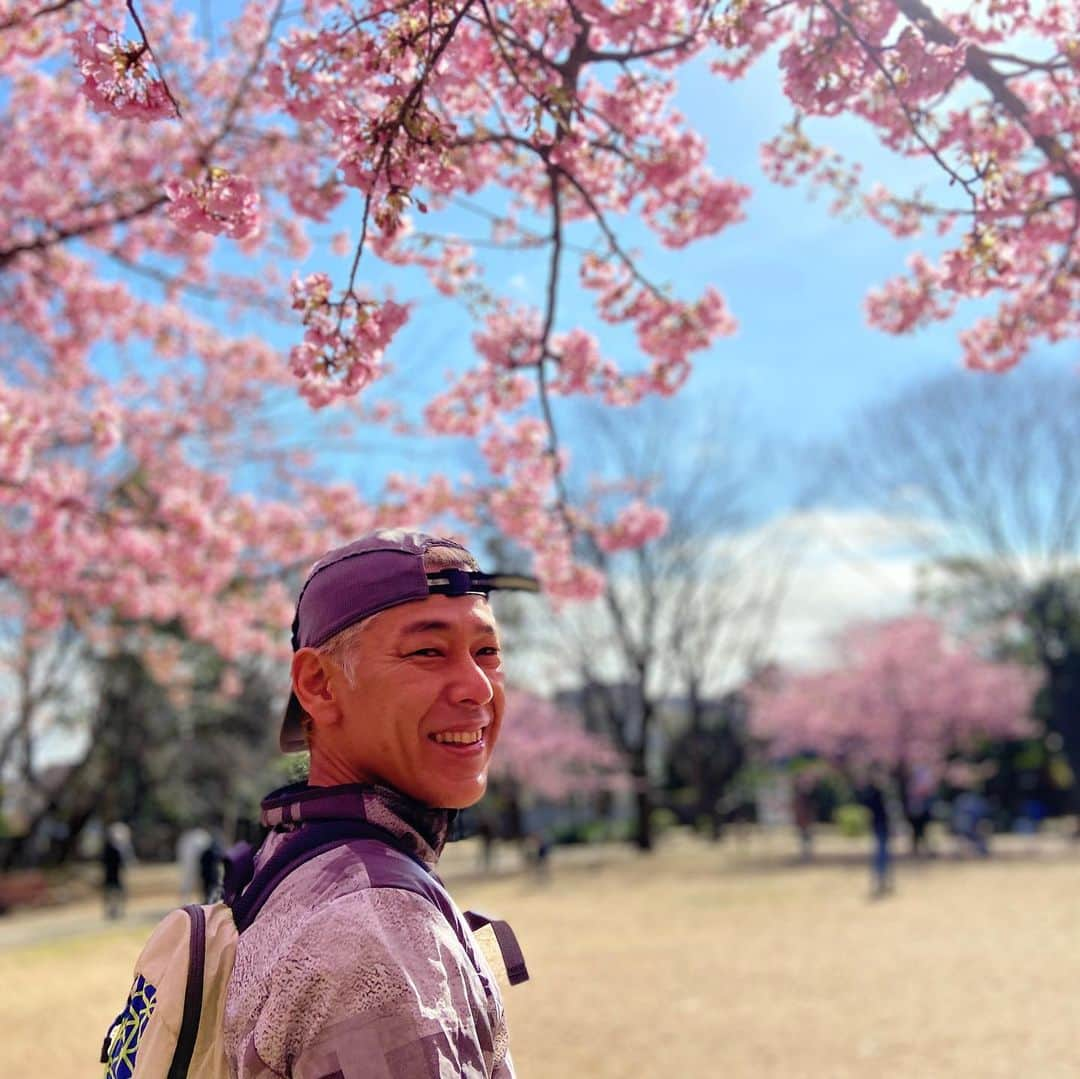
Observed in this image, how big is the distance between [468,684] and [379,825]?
0.22 metres

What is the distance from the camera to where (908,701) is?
23.4 metres

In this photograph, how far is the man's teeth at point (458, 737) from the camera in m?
1.43

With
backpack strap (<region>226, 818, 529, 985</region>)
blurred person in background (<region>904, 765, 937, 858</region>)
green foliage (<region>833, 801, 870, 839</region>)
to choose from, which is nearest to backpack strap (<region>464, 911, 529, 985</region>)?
backpack strap (<region>226, 818, 529, 985</region>)

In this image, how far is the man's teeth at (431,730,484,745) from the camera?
1.43 m

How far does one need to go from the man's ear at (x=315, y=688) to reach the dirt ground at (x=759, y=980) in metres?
5.36

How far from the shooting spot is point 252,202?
2754 millimetres

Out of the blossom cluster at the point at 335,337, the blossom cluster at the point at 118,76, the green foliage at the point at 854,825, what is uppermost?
the blossom cluster at the point at 118,76

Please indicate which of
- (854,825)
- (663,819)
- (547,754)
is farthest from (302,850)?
(663,819)

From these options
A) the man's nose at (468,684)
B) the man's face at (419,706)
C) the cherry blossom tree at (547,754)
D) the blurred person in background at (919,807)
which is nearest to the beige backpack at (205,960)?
the man's face at (419,706)

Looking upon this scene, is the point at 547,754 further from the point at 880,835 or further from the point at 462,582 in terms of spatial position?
the point at 462,582

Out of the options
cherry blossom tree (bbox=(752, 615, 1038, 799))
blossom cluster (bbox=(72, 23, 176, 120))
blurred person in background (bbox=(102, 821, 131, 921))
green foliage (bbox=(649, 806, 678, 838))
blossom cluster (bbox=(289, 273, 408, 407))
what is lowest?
green foliage (bbox=(649, 806, 678, 838))

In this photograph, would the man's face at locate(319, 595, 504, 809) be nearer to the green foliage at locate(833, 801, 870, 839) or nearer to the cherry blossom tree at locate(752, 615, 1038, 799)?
the cherry blossom tree at locate(752, 615, 1038, 799)

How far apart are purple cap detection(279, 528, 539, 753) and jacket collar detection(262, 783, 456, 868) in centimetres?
21

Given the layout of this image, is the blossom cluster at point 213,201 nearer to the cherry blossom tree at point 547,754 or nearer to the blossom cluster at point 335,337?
the blossom cluster at point 335,337
